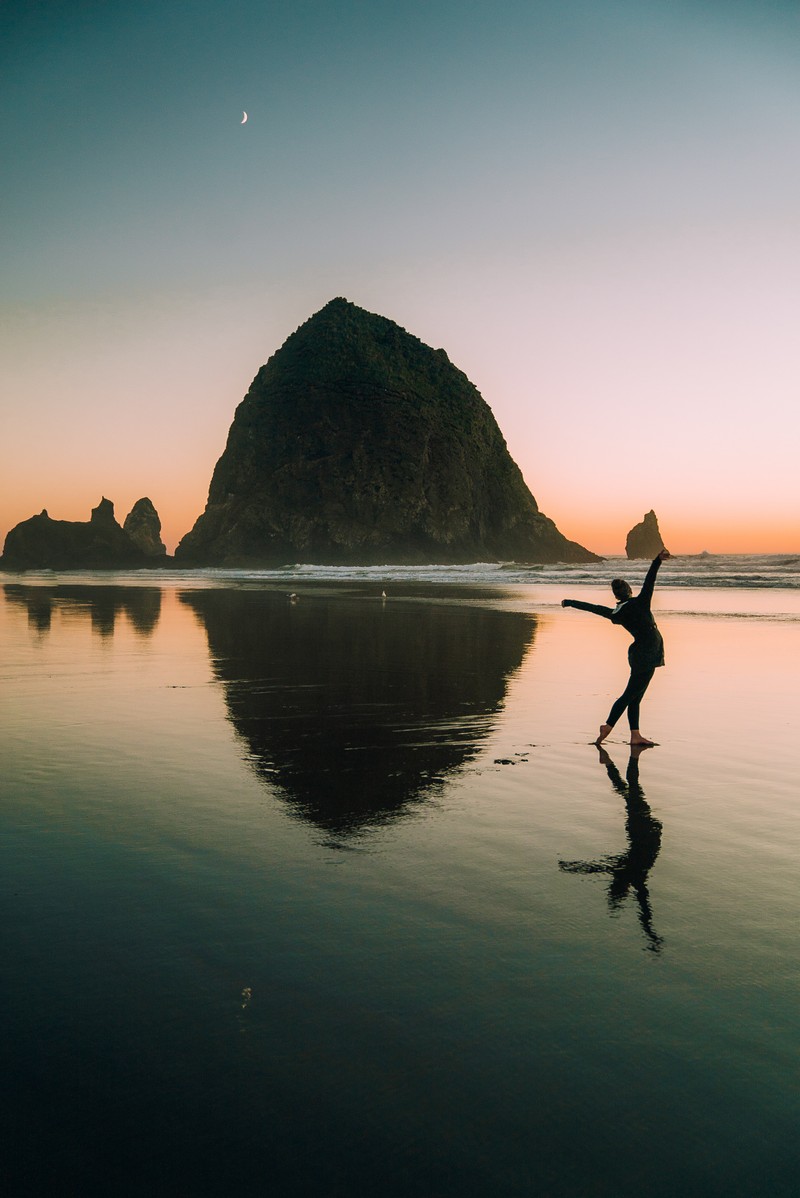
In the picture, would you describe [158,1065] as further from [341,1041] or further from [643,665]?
[643,665]

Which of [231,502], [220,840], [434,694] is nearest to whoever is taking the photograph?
[220,840]

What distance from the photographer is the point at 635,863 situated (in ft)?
16.4

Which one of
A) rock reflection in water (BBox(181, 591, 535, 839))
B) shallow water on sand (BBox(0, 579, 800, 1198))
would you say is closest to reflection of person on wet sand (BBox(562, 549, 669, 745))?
shallow water on sand (BBox(0, 579, 800, 1198))

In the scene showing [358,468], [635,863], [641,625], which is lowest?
[635,863]

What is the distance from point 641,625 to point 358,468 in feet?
427

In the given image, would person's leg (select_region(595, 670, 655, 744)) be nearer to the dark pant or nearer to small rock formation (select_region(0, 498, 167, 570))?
the dark pant

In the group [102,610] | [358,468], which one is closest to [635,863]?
[102,610]

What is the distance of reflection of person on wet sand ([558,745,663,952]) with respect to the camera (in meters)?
Result: 4.29

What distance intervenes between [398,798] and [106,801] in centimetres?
228

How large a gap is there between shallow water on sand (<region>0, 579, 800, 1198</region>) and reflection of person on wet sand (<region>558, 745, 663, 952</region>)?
2 centimetres

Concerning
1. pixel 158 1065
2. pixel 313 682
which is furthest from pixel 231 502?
pixel 158 1065

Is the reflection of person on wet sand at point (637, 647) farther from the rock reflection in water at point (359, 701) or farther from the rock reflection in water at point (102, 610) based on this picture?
the rock reflection in water at point (102, 610)

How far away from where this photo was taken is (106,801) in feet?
20.1

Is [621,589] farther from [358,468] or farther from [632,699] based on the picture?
[358,468]
